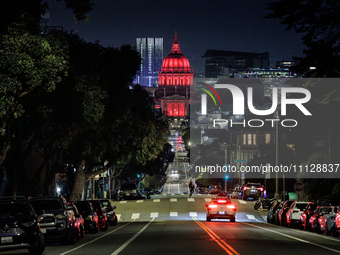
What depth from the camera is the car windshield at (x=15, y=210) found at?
1808 cm

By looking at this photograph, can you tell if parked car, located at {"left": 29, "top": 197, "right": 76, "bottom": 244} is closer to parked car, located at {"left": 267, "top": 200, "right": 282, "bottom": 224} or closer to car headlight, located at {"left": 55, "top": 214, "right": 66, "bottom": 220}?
car headlight, located at {"left": 55, "top": 214, "right": 66, "bottom": 220}

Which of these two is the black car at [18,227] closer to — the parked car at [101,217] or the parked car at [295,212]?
the parked car at [101,217]

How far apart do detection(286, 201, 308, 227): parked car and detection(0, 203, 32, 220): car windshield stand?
18.8 m

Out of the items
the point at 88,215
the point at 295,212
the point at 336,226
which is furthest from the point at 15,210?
the point at 295,212

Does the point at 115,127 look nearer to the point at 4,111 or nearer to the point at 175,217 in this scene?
the point at 175,217

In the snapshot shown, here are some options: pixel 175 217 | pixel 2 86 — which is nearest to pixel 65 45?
pixel 2 86

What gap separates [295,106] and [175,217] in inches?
824

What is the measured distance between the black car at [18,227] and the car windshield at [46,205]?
3.59 m

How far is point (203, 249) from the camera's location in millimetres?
18281

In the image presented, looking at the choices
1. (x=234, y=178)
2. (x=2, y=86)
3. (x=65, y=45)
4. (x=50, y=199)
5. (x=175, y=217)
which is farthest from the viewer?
(x=234, y=178)

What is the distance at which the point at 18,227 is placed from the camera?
1759 centimetres

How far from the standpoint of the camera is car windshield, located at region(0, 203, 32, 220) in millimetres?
18078

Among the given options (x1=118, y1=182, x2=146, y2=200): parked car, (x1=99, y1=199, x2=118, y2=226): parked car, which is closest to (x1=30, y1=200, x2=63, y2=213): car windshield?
(x1=99, y1=199, x2=118, y2=226): parked car

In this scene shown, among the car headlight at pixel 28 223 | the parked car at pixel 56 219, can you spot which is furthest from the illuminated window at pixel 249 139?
the car headlight at pixel 28 223
